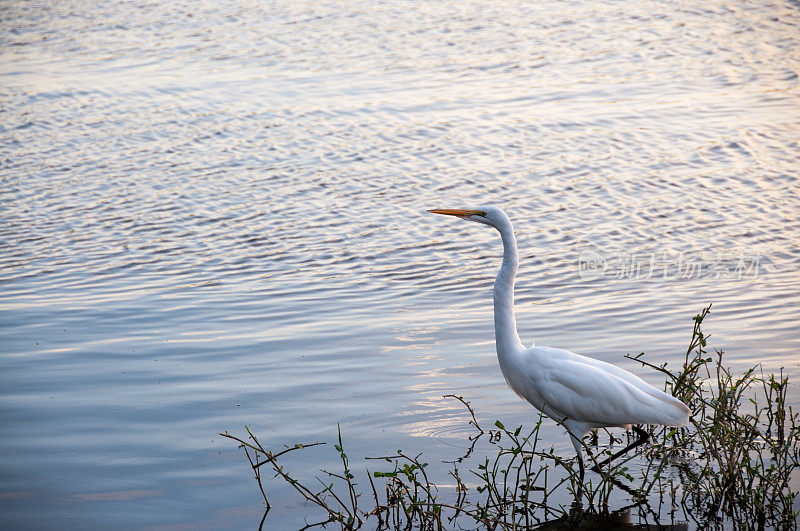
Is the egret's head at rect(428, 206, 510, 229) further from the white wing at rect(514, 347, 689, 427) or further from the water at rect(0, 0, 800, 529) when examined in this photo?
the water at rect(0, 0, 800, 529)

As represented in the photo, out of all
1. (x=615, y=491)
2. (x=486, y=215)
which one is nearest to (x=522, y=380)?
(x=615, y=491)

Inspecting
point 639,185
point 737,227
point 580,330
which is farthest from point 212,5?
point 580,330

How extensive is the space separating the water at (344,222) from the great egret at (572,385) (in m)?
0.50

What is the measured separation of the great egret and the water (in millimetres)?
504

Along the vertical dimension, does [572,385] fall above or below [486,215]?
below

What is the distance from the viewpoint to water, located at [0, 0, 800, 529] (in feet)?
20.1

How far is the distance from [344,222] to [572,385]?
19.9 ft

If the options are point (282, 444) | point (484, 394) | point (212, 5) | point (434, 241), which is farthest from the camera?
point (212, 5)

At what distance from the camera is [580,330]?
24.9ft

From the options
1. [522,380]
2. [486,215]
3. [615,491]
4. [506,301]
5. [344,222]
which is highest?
[486,215]

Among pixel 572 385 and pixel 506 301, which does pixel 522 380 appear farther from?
pixel 506 301

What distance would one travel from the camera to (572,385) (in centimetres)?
516

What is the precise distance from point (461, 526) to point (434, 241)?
18.5ft

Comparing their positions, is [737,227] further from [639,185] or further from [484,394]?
[484,394]
